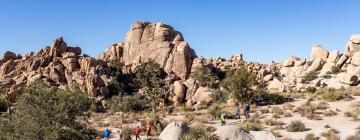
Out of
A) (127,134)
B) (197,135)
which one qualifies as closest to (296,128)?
(197,135)

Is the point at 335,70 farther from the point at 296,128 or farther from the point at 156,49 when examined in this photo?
the point at 296,128

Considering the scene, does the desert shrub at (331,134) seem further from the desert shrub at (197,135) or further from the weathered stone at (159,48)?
the weathered stone at (159,48)

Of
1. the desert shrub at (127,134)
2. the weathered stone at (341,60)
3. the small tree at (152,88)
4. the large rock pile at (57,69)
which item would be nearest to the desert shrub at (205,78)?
the small tree at (152,88)

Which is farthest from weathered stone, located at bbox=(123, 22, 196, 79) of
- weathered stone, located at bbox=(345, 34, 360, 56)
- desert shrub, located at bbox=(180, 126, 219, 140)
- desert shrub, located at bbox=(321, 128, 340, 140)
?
desert shrub, located at bbox=(180, 126, 219, 140)

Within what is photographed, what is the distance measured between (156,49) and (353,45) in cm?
3781

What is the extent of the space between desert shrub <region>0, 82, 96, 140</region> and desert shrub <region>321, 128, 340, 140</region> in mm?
14858

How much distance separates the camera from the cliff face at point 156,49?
248ft

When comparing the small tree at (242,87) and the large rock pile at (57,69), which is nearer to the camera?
the small tree at (242,87)

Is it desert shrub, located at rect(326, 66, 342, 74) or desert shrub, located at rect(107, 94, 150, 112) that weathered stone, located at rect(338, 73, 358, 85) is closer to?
desert shrub, located at rect(326, 66, 342, 74)

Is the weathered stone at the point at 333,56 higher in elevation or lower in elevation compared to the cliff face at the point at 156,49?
lower

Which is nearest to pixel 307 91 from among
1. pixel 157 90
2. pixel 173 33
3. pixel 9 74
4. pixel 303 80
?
pixel 303 80

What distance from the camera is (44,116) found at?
21750 mm

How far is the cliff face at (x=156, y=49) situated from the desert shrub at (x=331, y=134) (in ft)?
158

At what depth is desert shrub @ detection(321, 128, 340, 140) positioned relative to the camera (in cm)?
2475
